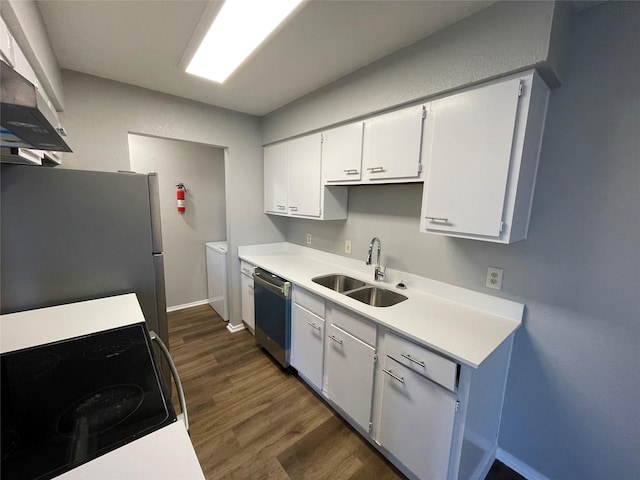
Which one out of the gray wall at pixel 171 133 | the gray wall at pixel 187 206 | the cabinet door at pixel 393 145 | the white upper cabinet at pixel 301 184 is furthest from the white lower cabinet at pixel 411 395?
the gray wall at pixel 187 206

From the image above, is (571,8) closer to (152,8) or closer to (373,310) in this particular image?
(373,310)

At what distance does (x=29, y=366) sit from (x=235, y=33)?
173cm

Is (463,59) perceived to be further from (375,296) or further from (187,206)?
(187,206)

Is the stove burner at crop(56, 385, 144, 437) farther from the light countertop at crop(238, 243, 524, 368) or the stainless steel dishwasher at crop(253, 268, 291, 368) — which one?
the stainless steel dishwasher at crop(253, 268, 291, 368)

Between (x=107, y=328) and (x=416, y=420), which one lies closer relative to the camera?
(x=107, y=328)

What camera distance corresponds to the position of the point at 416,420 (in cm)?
132

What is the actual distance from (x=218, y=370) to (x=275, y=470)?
1.09m

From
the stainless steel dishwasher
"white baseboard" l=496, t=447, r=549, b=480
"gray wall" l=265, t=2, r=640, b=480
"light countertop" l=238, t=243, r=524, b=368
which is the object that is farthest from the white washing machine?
"white baseboard" l=496, t=447, r=549, b=480

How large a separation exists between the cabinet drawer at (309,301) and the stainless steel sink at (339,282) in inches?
9.0

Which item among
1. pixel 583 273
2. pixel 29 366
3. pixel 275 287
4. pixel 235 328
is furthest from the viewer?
pixel 235 328

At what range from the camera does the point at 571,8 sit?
1.19m

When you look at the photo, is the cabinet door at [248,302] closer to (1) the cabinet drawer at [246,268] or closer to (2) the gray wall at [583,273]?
(1) the cabinet drawer at [246,268]

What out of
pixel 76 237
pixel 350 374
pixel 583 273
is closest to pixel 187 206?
pixel 76 237

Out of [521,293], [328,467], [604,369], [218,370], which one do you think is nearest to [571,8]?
[521,293]
